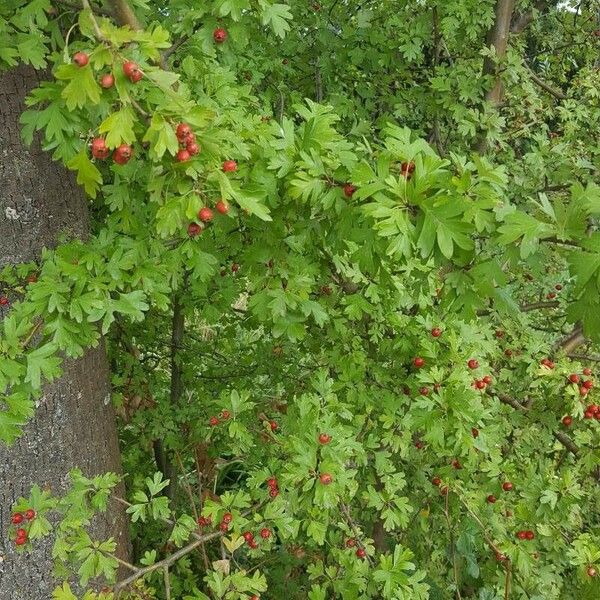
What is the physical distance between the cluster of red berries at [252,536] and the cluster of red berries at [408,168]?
4.48ft

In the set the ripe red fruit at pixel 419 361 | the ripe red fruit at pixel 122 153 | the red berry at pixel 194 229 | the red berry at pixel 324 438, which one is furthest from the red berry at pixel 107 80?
the ripe red fruit at pixel 419 361

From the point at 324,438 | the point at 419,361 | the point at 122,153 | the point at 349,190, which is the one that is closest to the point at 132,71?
the point at 122,153

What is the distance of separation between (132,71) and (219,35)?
54 centimetres

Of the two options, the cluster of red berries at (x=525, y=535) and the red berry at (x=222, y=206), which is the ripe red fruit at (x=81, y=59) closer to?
the red berry at (x=222, y=206)

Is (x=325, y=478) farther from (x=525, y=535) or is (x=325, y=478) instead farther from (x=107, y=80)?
(x=107, y=80)

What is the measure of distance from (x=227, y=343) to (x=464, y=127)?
1.71 meters

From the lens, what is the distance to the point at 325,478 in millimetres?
2023

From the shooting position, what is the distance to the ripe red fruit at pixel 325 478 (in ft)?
6.64

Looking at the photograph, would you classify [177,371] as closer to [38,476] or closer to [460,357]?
[38,476]

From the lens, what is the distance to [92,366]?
2398 mm

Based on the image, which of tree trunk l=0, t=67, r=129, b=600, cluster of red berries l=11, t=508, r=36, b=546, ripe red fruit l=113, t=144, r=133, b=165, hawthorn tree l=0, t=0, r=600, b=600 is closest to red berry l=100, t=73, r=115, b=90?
hawthorn tree l=0, t=0, r=600, b=600

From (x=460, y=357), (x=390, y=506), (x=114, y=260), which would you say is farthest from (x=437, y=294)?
(x=114, y=260)

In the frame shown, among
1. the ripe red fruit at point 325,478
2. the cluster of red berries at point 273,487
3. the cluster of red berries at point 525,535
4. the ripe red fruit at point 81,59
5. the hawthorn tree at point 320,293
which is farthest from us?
the cluster of red berries at point 525,535

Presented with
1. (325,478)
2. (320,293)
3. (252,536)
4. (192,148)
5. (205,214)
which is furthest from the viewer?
(320,293)
